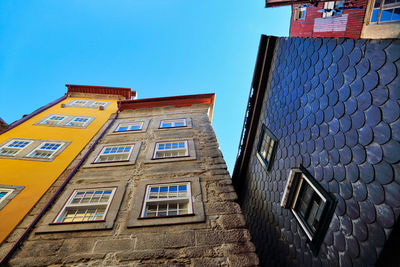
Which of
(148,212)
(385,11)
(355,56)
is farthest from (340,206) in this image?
(385,11)

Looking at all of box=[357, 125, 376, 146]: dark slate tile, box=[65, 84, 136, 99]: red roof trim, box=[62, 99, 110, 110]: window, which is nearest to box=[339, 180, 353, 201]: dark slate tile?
box=[357, 125, 376, 146]: dark slate tile

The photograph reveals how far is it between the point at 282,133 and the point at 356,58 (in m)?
3.15

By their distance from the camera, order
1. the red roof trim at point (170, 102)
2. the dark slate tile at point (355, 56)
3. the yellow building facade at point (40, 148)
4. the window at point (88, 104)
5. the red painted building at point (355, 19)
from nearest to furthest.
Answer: the dark slate tile at point (355, 56) → the yellow building facade at point (40, 148) → the red painted building at point (355, 19) → the red roof trim at point (170, 102) → the window at point (88, 104)

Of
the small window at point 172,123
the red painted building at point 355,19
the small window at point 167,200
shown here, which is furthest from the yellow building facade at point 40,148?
the red painted building at point 355,19

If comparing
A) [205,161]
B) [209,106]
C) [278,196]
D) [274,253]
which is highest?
[209,106]

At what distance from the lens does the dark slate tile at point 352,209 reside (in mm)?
3430

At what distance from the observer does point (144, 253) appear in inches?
182

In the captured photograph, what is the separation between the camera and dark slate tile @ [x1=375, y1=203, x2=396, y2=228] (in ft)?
9.19

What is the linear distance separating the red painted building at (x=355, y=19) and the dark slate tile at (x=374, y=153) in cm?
501

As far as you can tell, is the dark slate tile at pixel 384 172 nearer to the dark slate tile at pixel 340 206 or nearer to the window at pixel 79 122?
the dark slate tile at pixel 340 206

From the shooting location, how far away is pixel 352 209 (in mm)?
3547

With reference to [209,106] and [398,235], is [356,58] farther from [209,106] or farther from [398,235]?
[209,106]

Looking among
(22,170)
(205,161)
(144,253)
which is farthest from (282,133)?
(22,170)

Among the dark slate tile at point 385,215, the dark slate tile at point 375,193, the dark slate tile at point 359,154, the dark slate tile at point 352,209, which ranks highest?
the dark slate tile at point 359,154
